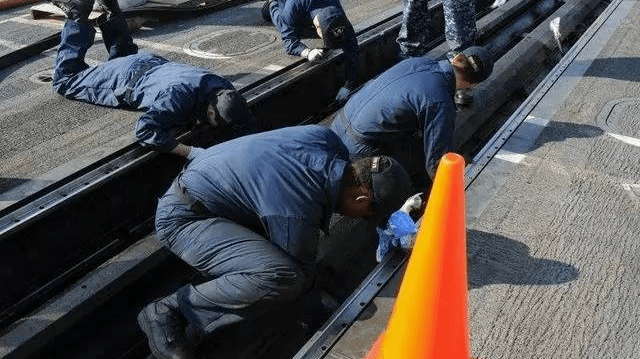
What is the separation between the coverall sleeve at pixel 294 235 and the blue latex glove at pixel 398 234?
51cm

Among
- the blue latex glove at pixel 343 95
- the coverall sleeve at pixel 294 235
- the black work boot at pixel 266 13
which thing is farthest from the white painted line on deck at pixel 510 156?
the black work boot at pixel 266 13

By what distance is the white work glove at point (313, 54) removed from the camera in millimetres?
6352

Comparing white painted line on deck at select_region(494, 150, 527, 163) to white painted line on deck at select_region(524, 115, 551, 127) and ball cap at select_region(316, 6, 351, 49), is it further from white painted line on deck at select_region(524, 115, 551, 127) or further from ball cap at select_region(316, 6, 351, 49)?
ball cap at select_region(316, 6, 351, 49)

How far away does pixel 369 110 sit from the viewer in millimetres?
4324

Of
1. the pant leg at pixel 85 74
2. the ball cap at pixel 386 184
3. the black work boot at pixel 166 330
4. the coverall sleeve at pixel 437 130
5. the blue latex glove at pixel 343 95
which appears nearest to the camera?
the ball cap at pixel 386 184

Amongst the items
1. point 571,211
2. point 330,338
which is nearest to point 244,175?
point 330,338

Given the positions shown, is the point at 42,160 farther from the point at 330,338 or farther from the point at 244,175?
the point at 330,338

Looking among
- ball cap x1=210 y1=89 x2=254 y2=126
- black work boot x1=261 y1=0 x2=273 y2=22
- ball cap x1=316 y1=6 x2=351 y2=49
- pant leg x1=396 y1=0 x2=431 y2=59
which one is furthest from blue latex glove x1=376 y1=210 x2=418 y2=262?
black work boot x1=261 y1=0 x2=273 y2=22

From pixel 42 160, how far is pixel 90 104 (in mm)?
1100

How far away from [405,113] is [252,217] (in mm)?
1504

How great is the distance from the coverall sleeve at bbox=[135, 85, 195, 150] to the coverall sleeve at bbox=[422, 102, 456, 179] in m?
1.98

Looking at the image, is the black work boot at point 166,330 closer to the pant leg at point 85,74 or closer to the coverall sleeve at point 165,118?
the coverall sleeve at point 165,118

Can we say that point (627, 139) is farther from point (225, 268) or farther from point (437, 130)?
point (225, 268)

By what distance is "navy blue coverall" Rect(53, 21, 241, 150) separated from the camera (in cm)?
455
